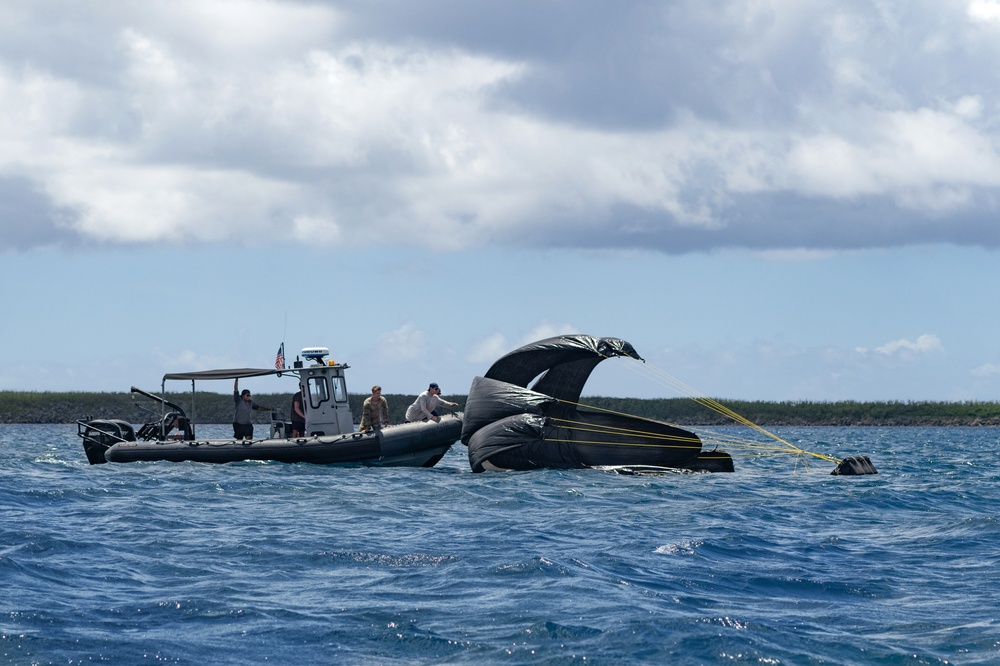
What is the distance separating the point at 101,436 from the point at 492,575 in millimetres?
20750

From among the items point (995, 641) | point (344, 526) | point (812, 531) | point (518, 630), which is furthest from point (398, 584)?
point (812, 531)

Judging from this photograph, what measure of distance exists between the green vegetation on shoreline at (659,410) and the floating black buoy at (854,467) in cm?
5591

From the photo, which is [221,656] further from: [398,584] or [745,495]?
[745,495]

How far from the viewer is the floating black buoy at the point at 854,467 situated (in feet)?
87.2

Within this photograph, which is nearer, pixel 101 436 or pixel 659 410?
pixel 101 436

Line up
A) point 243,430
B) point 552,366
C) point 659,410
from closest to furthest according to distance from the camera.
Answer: point 552,366, point 243,430, point 659,410

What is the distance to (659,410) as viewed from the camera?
89438 millimetres

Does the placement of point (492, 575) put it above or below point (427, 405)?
below

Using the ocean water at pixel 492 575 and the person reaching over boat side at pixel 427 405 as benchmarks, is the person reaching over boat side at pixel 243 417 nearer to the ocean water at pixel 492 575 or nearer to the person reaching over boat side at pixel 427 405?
the person reaching over boat side at pixel 427 405

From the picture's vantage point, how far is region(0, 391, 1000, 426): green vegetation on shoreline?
85.4m

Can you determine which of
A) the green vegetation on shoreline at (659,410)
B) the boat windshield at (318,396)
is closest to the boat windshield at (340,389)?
the boat windshield at (318,396)

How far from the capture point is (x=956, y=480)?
26.3 metres

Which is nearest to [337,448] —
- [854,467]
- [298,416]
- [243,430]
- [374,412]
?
[374,412]

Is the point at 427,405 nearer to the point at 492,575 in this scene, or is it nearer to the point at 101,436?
the point at 101,436
